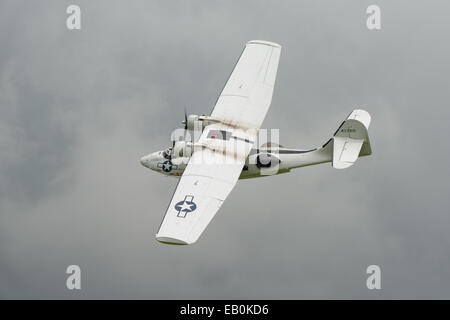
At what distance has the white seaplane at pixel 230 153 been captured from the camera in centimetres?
4553

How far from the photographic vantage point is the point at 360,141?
49.4m

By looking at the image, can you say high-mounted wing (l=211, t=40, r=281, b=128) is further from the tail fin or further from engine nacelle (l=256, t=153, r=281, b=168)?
the tail fin

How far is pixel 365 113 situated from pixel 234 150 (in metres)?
8.08

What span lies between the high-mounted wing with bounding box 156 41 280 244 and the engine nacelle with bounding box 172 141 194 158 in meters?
0.37

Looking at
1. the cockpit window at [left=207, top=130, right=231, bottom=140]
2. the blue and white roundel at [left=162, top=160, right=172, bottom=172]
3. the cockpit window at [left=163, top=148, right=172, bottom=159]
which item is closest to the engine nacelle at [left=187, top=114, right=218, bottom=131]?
the cockpit window at [left=207, top=130, right=231, bottom=140]

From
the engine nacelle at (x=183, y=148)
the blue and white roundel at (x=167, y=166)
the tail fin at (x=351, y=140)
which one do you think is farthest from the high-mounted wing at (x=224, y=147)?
the tail fin at (x=351, y=140)

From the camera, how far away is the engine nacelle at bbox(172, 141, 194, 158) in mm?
50281

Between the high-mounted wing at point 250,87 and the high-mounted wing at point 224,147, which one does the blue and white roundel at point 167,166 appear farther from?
the high-mounted wing at point 250,87

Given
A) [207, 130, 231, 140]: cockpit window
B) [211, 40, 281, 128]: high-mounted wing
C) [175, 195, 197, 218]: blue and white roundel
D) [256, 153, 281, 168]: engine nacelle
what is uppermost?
[211, 40, 281, 128]: high-mounted wing

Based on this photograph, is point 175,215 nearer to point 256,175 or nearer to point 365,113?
point 256,175

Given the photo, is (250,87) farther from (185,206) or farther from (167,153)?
(185,206)

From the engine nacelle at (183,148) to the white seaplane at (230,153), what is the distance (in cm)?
6

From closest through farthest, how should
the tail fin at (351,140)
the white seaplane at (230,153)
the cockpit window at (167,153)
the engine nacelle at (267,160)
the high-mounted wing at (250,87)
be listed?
the white seaplane at (230,153)
the tail fin at (351,140)
the engine nacelle at (267,160)
the cockpit window at (167,153)
the high-mounted wing at (250,87)

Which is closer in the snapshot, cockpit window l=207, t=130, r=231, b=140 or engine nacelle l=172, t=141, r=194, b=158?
engine nacelle l=172, t=141, r=194, b=158
